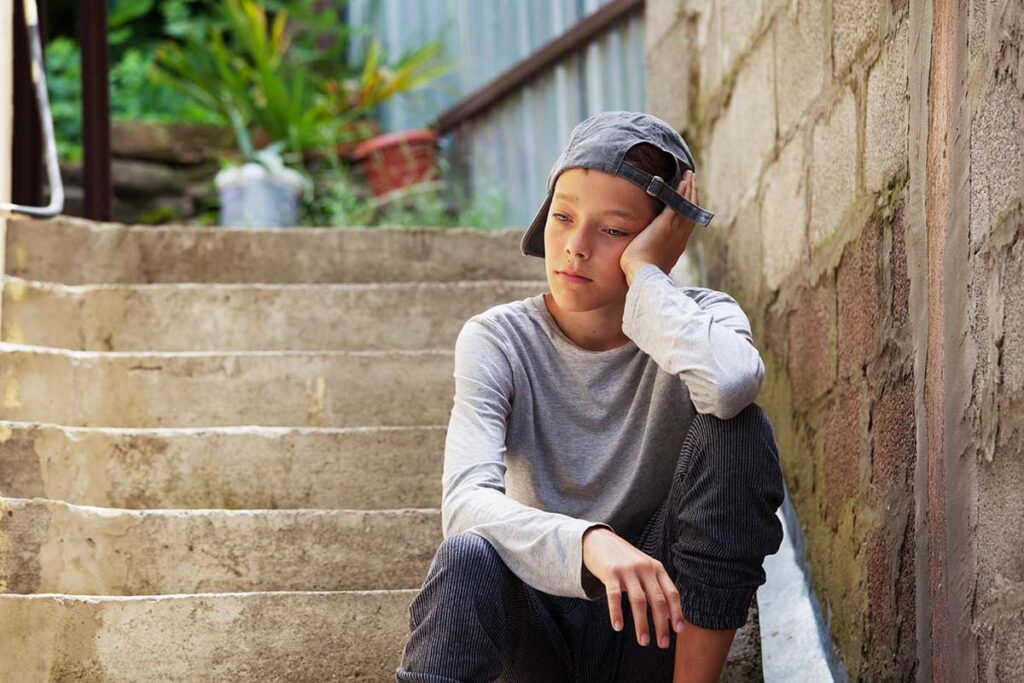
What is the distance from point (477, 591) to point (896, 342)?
25.8 inches

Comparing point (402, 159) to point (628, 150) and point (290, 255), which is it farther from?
point (628, 150)

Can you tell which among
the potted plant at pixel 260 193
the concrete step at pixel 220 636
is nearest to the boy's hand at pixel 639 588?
the concrete step at pixel 220 636

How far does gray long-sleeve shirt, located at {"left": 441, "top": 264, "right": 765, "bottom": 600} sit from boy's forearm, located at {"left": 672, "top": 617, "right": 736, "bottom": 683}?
19cm

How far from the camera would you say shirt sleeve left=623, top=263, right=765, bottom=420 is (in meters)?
1.65

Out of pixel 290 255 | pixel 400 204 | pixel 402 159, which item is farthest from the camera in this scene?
pixel 402 159

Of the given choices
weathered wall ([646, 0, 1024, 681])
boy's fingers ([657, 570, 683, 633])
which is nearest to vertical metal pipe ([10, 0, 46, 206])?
weathered wall ([646, 0, 1024, 681])

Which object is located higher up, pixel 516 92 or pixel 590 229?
pixel 516 92

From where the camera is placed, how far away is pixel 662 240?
1843 millimetres

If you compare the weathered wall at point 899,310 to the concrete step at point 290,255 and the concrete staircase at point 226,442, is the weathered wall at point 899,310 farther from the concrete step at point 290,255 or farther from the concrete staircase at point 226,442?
the concrete step at point 290,255

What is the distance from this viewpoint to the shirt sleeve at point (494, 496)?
1.57 m

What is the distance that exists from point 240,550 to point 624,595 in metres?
0.94

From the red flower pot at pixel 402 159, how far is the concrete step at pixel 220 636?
4180 millimetres

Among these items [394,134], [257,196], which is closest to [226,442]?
[257,196]

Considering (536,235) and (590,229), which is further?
(536,235)
